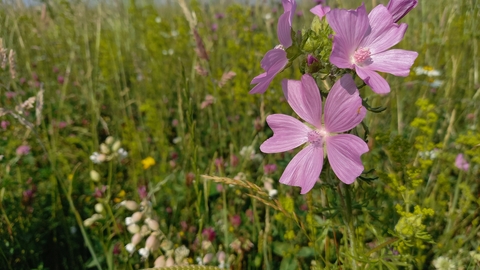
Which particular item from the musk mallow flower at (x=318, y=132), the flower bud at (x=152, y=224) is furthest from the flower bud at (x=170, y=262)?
the musk mallow flower at (x=318, y=132)

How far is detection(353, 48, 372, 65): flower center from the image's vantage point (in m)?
0.81

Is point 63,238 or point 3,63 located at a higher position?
point 3,63

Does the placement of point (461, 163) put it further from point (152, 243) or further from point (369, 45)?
point (152, 243)

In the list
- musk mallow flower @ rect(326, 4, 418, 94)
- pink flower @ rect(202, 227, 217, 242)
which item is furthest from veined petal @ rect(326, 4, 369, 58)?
pink flower @ rect(202, 227, 217, 242)

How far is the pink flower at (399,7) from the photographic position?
80 cm

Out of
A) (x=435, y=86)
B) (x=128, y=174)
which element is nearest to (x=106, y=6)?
(x=128, y=174)

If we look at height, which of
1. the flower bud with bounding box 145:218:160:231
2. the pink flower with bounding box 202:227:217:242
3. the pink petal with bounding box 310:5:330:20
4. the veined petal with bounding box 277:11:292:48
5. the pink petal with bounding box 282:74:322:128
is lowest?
the pink flower with bounding box 202:227:217:242

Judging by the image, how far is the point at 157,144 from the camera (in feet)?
8.24

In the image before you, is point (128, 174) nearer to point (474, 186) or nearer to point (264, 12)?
point (474, 186)

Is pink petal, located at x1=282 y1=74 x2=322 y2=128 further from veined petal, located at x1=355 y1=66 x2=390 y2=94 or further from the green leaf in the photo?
the green leaf

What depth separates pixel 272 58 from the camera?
0.81 meters

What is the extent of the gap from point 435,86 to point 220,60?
1.99 m

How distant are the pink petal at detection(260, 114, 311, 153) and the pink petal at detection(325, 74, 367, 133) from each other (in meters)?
0.08

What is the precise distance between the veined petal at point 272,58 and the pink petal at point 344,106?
0.45 feet
